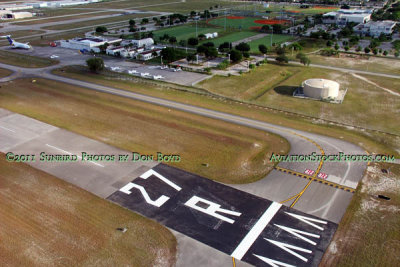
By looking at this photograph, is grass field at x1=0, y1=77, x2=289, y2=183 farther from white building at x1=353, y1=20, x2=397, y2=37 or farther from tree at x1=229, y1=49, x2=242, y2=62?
white building at x1=353, y1=20, x2=397, y2=37

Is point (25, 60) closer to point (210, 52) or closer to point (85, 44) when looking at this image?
point (85, 44)

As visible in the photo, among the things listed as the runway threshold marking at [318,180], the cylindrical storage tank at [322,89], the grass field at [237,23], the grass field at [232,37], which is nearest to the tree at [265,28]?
the grass field at [232,37]

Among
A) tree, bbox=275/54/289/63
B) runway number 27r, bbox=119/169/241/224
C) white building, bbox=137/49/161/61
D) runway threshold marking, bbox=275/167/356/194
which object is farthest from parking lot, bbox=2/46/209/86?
runway number 27r, bbox=119/169/241/224

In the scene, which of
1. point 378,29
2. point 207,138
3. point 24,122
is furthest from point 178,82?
point 378,29

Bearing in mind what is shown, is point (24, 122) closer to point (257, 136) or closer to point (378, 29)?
point (257, 136)

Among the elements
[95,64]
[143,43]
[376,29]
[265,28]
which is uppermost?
[265,28]

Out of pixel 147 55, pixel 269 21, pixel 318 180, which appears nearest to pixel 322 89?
pixel 318 180
